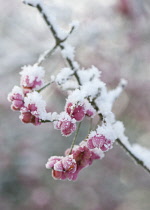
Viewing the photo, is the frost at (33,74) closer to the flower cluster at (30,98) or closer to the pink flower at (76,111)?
the flower cluster at (30,98)

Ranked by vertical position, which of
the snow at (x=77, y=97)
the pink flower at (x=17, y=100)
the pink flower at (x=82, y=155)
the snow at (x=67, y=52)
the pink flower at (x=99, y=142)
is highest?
the snow at (x=67, y=52)

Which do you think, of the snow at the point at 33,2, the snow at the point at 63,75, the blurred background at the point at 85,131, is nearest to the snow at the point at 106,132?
the snow at the point at 63,75

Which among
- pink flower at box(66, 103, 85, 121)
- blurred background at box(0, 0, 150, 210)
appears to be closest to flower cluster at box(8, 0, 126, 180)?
pink flower at box(66, 103, 85, 121)

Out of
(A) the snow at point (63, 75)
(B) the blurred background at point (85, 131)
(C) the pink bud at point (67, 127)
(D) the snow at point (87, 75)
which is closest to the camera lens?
(C) the pink bud at point (67, 127)

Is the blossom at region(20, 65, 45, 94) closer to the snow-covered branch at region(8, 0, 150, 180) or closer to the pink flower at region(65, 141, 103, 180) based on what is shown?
the snow-covered branch at region(8, 0, 150, 180)

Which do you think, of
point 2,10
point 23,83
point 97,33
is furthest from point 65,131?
point 2,10

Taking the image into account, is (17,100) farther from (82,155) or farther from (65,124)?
(82,155)

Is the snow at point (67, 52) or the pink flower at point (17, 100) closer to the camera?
the pink flower at point (17, 100)
